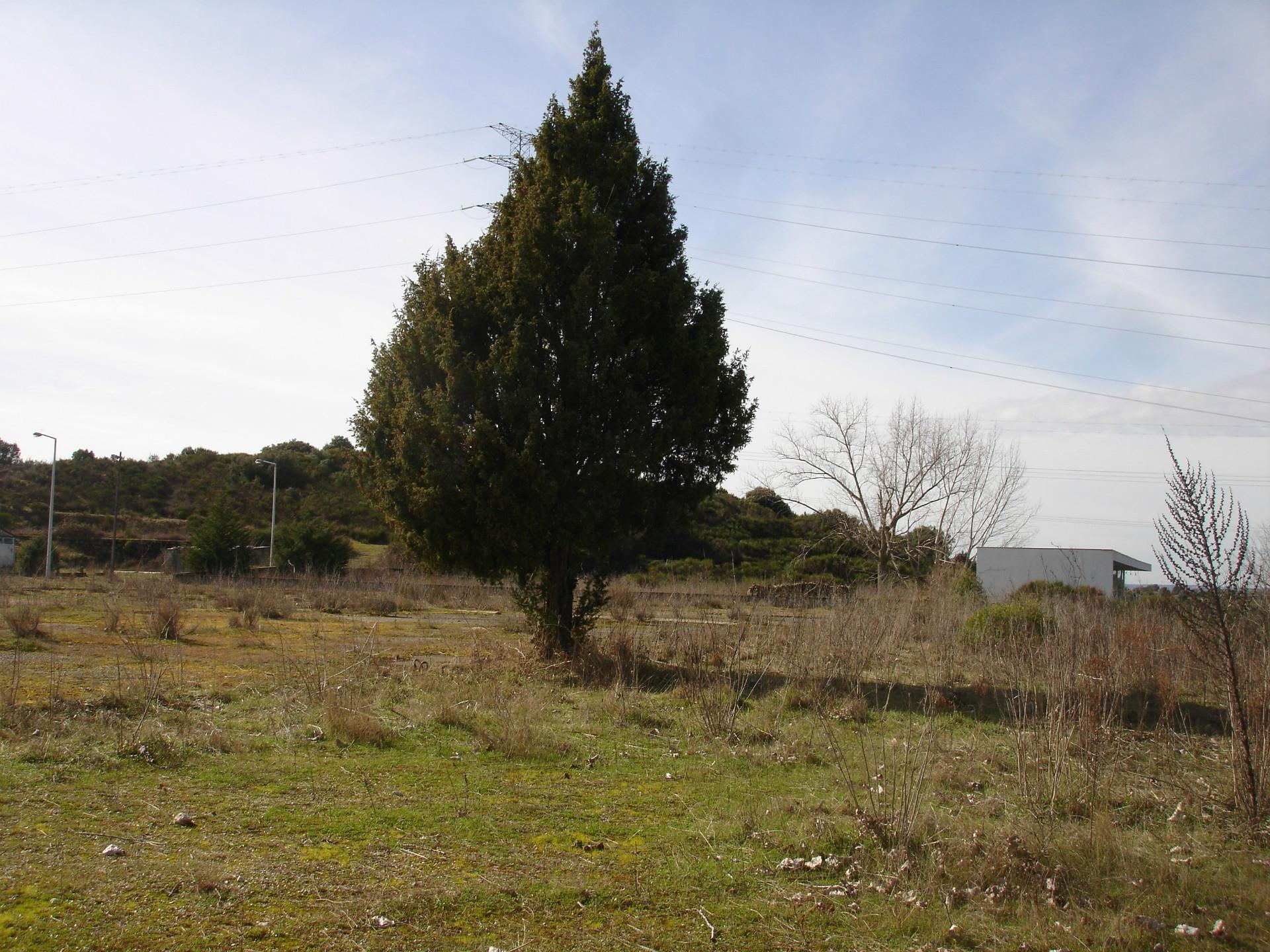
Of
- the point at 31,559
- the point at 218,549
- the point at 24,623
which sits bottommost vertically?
the point at 31,559

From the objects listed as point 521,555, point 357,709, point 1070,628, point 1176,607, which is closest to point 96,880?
point 357,709

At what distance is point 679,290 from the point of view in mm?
12531

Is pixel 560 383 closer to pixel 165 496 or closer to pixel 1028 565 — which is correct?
pixel 1028 565

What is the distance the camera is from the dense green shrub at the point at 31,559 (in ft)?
130

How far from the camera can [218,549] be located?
34.2 m

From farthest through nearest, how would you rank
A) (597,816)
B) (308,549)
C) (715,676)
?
(308,549)
(715,676)
(597,816)

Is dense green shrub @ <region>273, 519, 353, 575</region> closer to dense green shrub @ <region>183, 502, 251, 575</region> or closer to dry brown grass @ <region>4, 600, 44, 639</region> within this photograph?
dense green shrub @ <region>183, 502, 251, 575</region>

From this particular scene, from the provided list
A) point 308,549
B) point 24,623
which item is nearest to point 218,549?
point 308,549

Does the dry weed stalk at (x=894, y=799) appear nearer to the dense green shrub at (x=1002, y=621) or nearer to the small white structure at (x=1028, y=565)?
the dense green shrub at (x=1002, y=621)

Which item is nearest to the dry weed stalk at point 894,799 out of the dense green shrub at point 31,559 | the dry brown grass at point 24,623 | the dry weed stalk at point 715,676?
the dry weed stalk at point 715,676

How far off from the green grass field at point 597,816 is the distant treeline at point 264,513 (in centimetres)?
2164

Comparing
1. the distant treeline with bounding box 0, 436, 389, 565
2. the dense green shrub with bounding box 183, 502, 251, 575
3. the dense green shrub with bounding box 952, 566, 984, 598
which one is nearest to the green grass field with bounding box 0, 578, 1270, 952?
the dense green shrub with bounding box 952, 566, 984, 598

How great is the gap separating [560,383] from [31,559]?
38619mm

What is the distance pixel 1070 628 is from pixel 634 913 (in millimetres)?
5637
